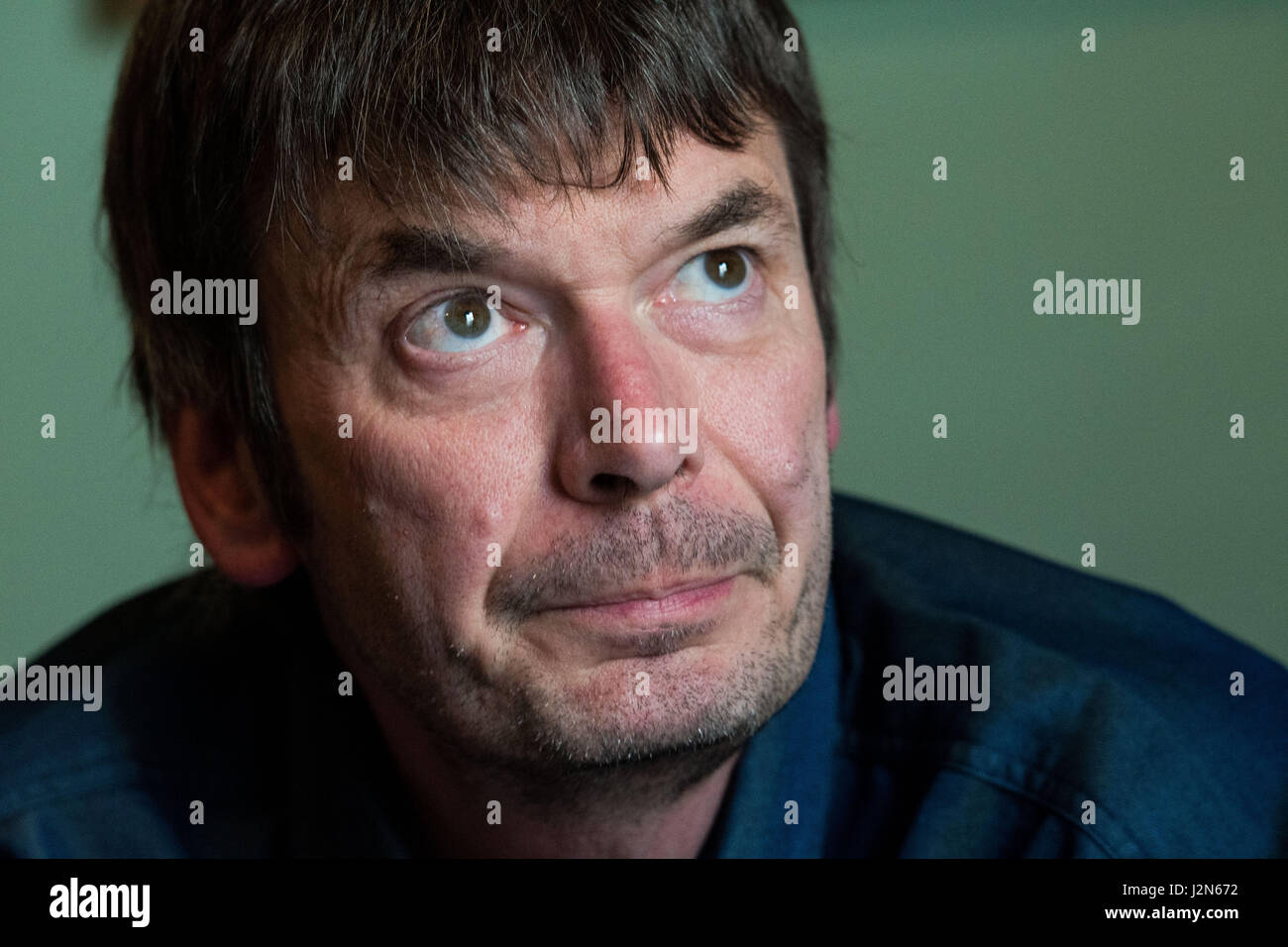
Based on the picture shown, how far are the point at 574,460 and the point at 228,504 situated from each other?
1.59 feet

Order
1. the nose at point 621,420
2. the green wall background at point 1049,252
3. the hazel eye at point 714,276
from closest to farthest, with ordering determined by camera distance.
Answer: the nose at point 621,420 < the hazel eye at point 714,276 < the green wall background at point 1049,252

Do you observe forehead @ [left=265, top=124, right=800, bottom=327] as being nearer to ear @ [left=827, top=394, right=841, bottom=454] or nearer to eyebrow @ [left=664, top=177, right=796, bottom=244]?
eyebrow @ [left=664, top=177, right=796, bottom=244]

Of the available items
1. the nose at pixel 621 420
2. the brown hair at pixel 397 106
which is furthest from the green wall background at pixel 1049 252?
the nose at pixel 621 420

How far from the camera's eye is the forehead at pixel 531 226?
117 centimetres

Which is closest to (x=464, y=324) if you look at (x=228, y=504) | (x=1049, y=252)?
(x=228, y=504)

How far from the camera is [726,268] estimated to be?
1283 mm

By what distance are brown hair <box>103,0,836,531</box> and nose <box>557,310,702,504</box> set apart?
132mm

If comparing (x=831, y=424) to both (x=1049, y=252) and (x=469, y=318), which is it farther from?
(x=1049, y=252)

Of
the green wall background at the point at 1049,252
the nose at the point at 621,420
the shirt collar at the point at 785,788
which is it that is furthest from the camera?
the green wall background at the point at 1049,252

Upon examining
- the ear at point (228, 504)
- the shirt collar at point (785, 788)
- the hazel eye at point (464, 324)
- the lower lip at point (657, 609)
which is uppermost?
the hazel eye at point (464, 324)

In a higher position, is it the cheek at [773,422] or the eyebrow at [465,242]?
the eyebrow at [465,242]

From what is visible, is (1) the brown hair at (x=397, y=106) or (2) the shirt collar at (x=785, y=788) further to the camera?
(2) the shirt collar at (x=785, y=788)

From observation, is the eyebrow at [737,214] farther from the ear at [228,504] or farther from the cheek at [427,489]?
the ear at [228,504]

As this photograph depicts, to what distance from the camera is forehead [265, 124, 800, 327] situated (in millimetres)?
1166
